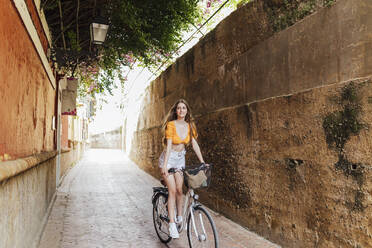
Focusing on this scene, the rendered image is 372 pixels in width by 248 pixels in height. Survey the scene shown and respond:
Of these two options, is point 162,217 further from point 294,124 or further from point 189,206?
point 294,124

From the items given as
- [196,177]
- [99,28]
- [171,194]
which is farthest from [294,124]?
[99,28]

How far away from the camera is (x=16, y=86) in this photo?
3.26 meters

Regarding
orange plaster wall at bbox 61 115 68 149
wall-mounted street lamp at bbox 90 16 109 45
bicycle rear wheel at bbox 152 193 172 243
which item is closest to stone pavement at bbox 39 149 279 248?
bicycle rear wheel at bbox 152 193 172 243

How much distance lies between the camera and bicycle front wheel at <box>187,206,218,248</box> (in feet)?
11.9

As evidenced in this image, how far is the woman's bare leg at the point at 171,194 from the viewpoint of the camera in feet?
14.0

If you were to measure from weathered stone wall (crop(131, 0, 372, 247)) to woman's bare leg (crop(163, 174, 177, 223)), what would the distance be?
1.32 m

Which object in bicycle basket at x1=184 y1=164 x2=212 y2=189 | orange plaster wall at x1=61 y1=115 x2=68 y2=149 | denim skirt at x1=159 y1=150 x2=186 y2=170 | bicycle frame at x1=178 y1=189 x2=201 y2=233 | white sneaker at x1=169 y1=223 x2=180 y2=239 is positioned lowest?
white sneaker at x1=169 y1=223 x2=180 y2=239

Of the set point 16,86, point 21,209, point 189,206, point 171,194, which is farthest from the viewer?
point 171,194

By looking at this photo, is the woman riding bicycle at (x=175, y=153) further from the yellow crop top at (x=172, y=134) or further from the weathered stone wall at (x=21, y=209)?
the weathered stone wall at (x=21, y=209)

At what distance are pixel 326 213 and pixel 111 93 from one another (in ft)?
22.3

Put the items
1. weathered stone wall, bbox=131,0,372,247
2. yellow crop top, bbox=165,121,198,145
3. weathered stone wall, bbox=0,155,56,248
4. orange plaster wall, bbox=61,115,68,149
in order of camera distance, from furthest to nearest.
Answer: orange plaster wall, bbox=61,115,68,149 → yellow crop top, bbox=165,121,198,145 → weathered stone wall, bbox=131,0,372,247 → weathered stone wall, bbox=0,155,56,248

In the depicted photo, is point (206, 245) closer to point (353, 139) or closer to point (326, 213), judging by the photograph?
point (326, 213)

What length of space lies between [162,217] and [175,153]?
916 mm

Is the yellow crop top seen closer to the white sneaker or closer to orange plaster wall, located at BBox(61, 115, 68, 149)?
the white sneaker
